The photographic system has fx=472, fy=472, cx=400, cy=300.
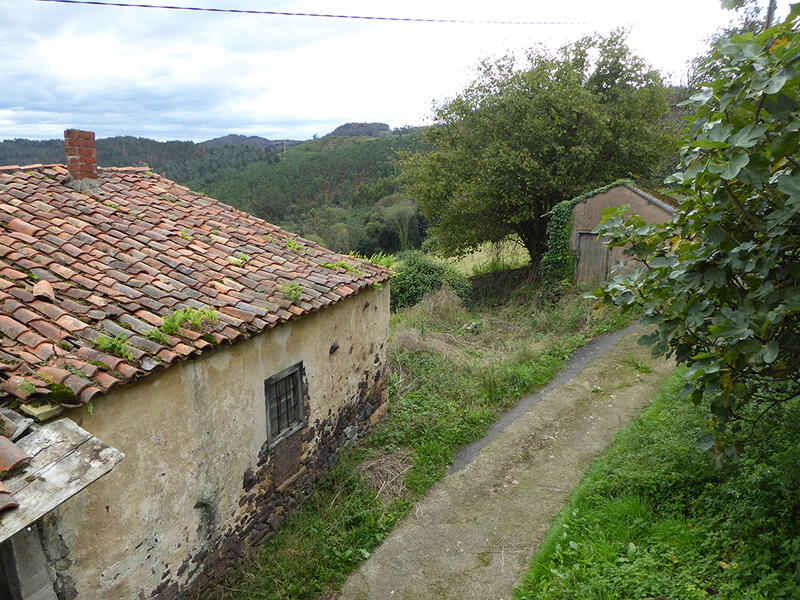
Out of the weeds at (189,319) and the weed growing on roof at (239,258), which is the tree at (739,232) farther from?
the weed growing on roof at (239,258)

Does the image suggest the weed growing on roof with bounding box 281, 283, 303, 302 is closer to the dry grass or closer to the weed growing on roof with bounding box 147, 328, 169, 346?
the weed growing on roof with bounding box 147, 328, 169, 346

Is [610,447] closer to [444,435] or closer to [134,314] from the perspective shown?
[444,435]

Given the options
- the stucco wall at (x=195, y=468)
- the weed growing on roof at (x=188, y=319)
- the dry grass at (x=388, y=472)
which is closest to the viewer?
the stucco wall at (x=195, y=468)

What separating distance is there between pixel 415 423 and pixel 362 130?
104 m

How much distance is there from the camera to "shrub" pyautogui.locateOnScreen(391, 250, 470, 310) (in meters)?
17.2

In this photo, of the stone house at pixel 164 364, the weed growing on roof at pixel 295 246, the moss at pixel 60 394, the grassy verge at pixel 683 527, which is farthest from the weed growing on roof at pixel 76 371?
the grassy verge at pixel 683 527

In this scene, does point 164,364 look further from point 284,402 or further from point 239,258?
point 239,258

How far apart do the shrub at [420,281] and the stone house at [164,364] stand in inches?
365

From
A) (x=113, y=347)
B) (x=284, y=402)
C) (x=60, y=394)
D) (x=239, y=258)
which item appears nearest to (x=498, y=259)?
(x=239, y=258)

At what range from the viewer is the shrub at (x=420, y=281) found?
17203mm

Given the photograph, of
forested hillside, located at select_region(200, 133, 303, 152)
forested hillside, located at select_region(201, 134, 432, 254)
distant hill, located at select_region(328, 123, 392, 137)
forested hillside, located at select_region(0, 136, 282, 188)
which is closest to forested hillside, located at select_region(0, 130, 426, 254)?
forested hillside, located at select_region(201, 134, 432, 254)

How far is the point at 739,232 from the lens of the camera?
3373 millimetres

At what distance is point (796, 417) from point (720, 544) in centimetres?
184

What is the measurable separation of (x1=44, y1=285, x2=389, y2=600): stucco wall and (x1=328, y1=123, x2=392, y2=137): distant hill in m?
99.2
